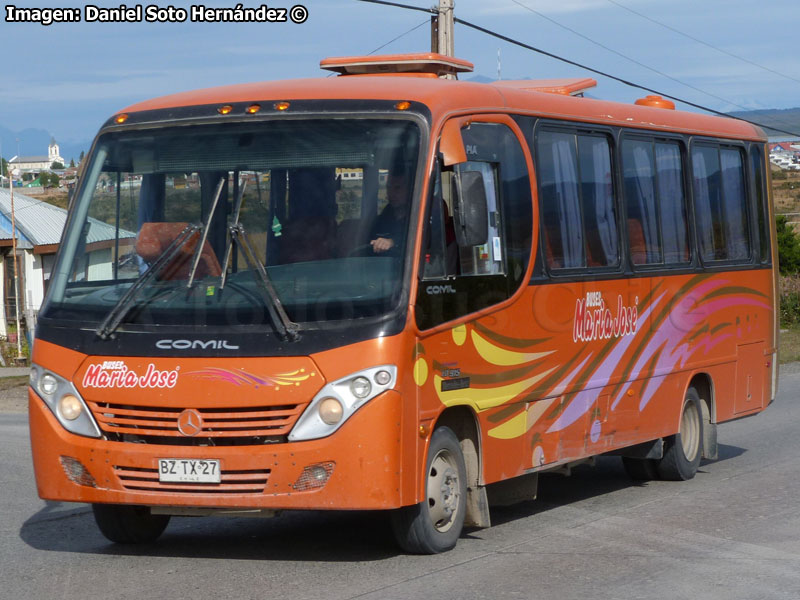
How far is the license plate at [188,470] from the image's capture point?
7.34 m

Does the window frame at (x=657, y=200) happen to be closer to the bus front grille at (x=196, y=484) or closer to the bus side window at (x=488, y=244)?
the bus side window at (x=488, y=244)

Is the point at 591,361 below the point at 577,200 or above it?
below

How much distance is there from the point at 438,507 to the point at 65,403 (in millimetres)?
2257

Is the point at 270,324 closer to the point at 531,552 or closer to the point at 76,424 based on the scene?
the point at 76,424

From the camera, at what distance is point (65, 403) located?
772 cm

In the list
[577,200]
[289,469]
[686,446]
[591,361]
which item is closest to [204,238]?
[289,469]

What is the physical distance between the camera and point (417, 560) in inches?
306

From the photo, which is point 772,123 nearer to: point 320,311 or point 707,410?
point 707,410

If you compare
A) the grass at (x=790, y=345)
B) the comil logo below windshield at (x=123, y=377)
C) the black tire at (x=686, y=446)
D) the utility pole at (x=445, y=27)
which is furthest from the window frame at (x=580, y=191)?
the grass at (x=790, y=345)

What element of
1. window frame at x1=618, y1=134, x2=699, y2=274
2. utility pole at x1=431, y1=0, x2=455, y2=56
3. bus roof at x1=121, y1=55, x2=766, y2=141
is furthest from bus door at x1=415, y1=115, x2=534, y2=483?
utility pole at x1=431, y1=0, x2=455, y2=56

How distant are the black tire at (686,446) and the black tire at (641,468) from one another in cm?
6

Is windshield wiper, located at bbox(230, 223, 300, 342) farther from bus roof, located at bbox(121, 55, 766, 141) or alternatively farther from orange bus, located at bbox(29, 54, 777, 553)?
bus roof, located at bbox(121, 55, 766, 141)

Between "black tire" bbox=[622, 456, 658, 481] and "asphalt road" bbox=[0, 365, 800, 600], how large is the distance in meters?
0.54

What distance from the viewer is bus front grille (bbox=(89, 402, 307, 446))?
7.27 m
